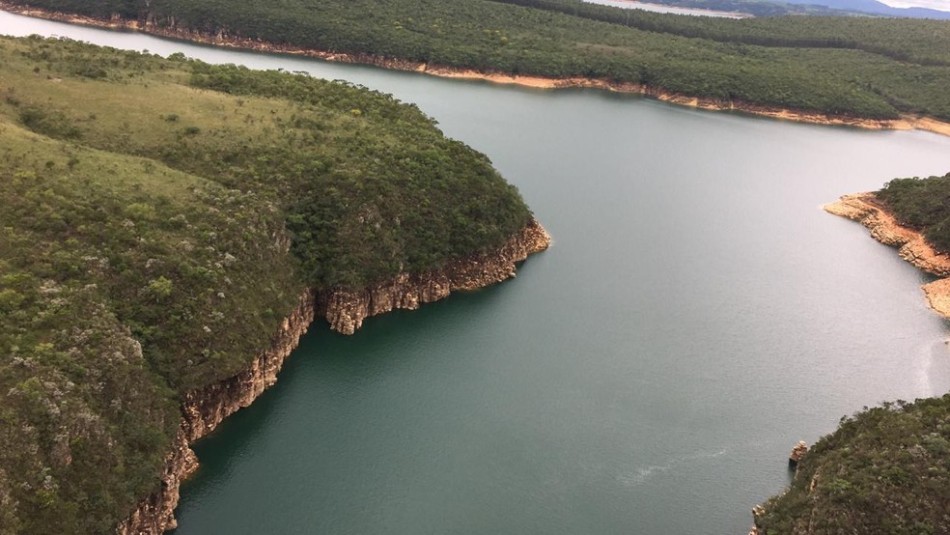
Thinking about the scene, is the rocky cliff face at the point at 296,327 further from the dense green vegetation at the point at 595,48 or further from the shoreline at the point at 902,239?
the dense green vegetation at the point at 595,48

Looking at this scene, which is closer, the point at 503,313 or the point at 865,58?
the point at 503,313

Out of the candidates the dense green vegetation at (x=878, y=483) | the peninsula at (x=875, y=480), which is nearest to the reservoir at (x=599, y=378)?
the peninsula at (x=875, y=480)

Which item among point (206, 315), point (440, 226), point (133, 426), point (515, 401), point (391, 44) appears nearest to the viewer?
point (133, 426)

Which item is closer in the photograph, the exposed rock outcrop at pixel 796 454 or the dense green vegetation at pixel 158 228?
the dense green vegetation at pixel 158 228

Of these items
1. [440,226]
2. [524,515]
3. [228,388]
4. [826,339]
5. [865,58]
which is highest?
[865,58]

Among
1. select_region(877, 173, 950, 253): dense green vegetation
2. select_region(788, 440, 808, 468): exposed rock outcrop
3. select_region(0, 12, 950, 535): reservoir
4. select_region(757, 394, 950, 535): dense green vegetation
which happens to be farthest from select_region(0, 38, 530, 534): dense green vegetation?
select_region(877, 173, 950, 253): dense green vegetation

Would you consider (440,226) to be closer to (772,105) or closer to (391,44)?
(391,44)

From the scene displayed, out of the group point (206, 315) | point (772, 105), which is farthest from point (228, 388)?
point (772, 105)
